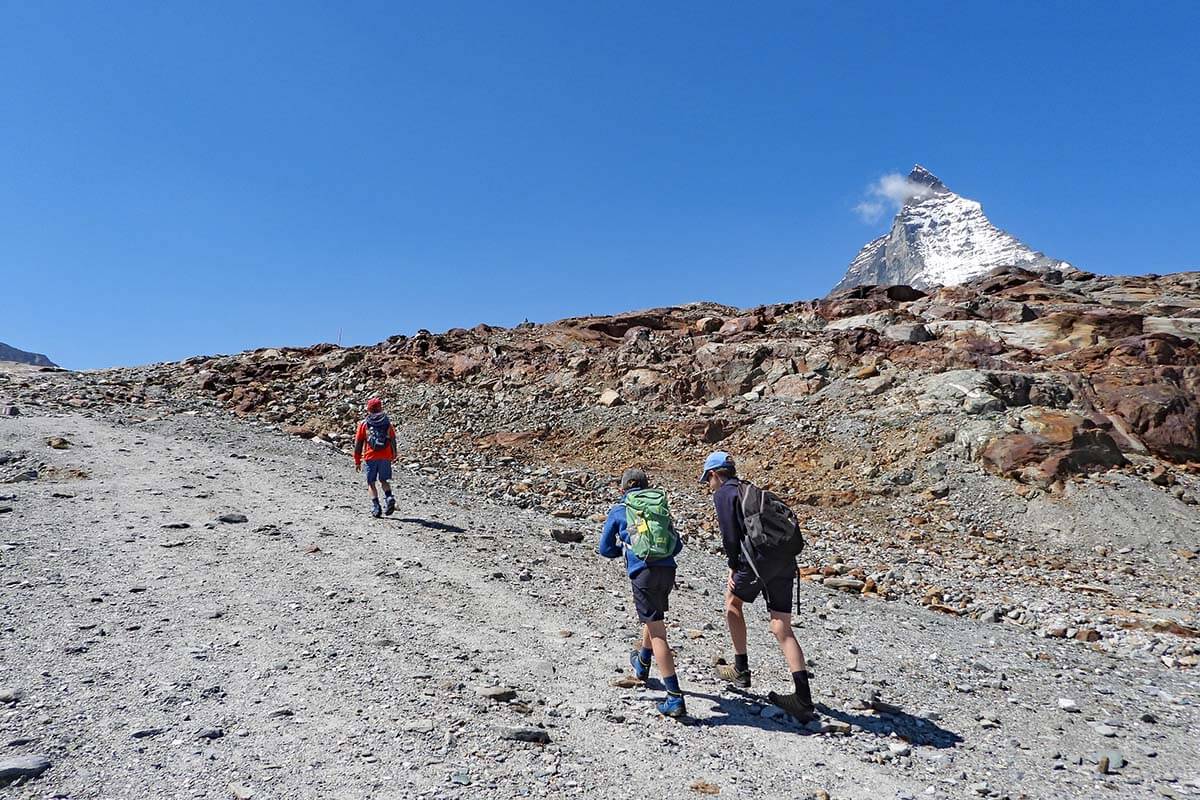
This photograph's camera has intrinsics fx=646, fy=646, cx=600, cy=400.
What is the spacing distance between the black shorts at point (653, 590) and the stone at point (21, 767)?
3918 mm

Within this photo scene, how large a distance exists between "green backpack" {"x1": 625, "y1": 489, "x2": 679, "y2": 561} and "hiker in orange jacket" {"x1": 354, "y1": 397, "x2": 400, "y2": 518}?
289 inches

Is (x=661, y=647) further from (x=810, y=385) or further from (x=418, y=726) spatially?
(x=810, y=385)

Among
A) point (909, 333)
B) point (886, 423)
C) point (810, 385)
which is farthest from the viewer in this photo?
point (909, 333)

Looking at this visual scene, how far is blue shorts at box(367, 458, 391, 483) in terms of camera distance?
38.1 ft

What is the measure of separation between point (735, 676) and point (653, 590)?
1410 millimetres

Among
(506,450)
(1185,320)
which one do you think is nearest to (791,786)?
(506,450)

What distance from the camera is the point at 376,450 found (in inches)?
456

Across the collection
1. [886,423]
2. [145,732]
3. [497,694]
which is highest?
[886,423]

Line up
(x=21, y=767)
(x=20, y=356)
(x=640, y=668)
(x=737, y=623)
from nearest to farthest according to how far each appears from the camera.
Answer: (x=21, y=767)
(x=640, y=668)
(x=737, y=623)
(x=20, y=356)

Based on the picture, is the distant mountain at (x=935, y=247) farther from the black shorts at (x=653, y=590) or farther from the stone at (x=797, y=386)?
the black shorts at (x=653, y=590)

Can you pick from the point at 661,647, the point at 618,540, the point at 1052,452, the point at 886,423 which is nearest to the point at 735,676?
the point at 661,647

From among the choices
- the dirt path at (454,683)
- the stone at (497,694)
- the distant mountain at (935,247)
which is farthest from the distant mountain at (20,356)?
the distant mountain at (935,247)

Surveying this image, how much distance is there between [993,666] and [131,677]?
329 inches

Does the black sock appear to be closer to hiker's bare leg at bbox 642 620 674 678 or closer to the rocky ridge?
hiker's bare leg at bbox 642 620 674 678
